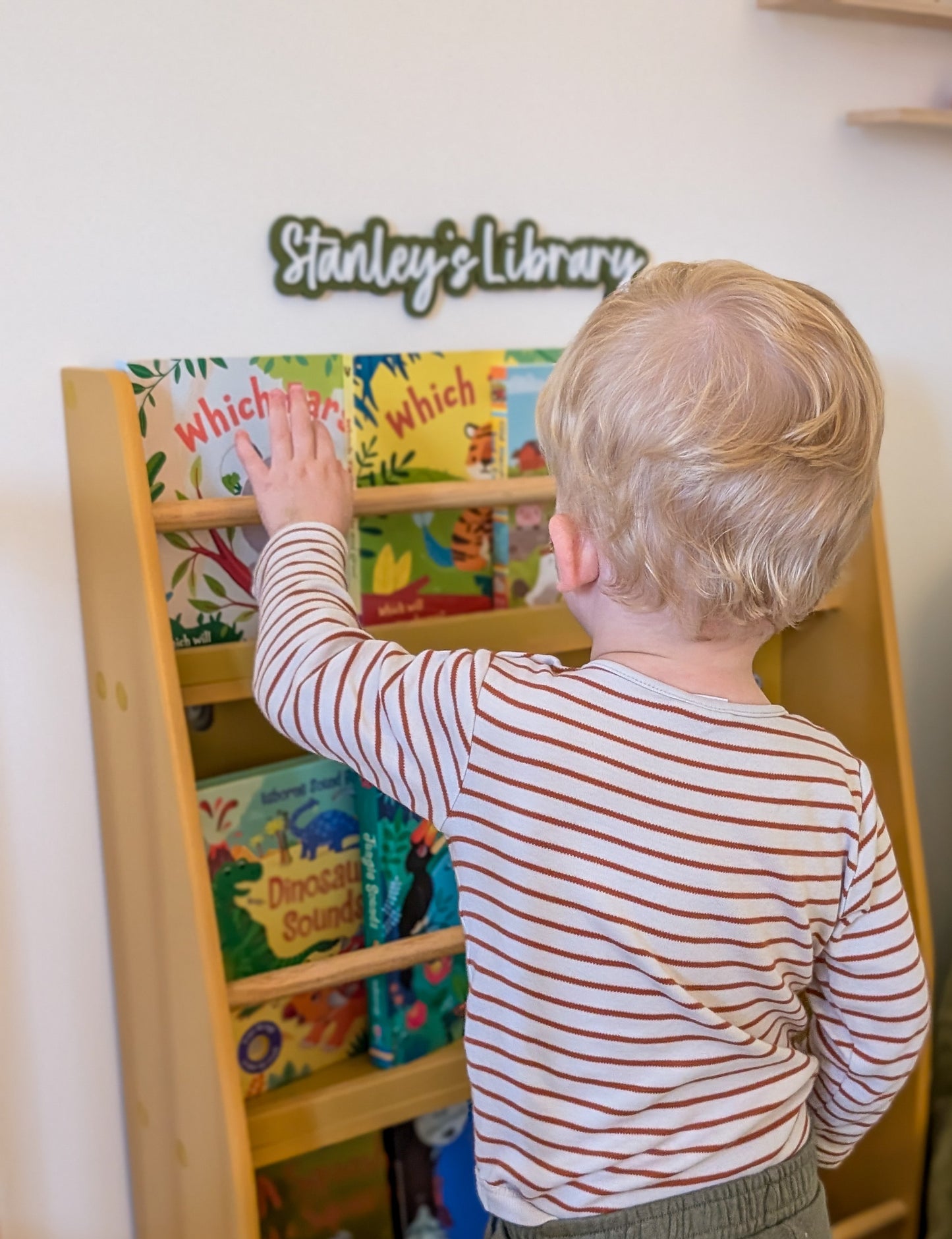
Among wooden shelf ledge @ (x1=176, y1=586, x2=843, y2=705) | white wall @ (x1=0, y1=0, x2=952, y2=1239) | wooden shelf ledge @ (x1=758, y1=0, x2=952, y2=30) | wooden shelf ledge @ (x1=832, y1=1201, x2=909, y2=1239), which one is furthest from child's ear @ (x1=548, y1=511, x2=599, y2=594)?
wooden shelf ledge @ (x1=832, y1=1201, x2=909, y2=1239)

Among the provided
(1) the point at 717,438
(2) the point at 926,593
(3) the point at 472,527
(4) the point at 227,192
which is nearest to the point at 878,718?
(2) the point at 926,593

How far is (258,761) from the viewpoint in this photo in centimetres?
112

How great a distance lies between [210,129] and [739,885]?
738 millimetres

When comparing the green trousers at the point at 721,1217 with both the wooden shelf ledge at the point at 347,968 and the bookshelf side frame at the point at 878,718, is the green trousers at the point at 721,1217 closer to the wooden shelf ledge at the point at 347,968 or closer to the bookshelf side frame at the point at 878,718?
the wooden shelf ledge at the point at 347,968

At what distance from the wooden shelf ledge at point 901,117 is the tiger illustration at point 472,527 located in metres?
0.59

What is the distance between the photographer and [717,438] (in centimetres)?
71

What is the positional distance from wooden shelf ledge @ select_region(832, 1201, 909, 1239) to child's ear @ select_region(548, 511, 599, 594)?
919mm

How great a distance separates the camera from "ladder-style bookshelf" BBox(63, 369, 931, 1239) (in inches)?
35.3

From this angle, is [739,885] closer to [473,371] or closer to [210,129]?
[473,371]

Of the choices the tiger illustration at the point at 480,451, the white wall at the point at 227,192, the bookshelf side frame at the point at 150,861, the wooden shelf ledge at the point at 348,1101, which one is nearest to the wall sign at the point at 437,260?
the white wall at the point at 227,192

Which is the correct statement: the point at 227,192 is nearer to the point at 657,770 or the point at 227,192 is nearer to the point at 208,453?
the point at 208,453

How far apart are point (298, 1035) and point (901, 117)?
3.73 ft

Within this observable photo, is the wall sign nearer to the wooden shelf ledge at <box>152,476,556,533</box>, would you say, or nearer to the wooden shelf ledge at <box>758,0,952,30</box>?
the wooden shelf ledge at <box>152,476,556,533</box>

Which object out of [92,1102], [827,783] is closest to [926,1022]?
[827,783]
